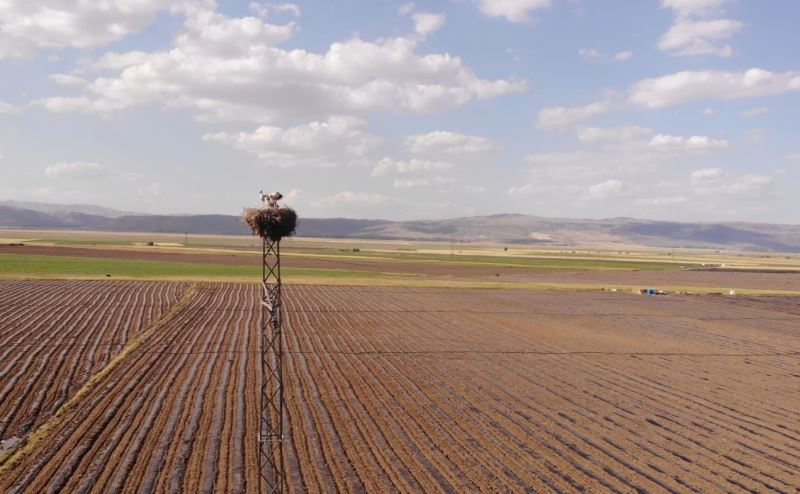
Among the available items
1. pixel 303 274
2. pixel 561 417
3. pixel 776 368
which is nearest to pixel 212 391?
pixel 561 417

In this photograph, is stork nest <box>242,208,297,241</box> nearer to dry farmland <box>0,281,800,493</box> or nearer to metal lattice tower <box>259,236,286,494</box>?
metal lattice tower <box>259,236,286,494</box>

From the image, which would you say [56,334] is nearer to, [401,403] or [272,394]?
[401,403]

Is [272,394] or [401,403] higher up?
[272,394]

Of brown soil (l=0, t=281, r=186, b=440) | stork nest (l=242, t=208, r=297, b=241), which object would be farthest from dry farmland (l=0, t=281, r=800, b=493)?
stork nest (l=242, t=208, r=297, b=241)

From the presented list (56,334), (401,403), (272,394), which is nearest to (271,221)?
(272,394)

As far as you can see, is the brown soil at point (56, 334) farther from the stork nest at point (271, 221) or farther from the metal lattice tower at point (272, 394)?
the stork nest at point (271, 221)

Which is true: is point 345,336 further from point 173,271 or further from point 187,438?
point 173,271
